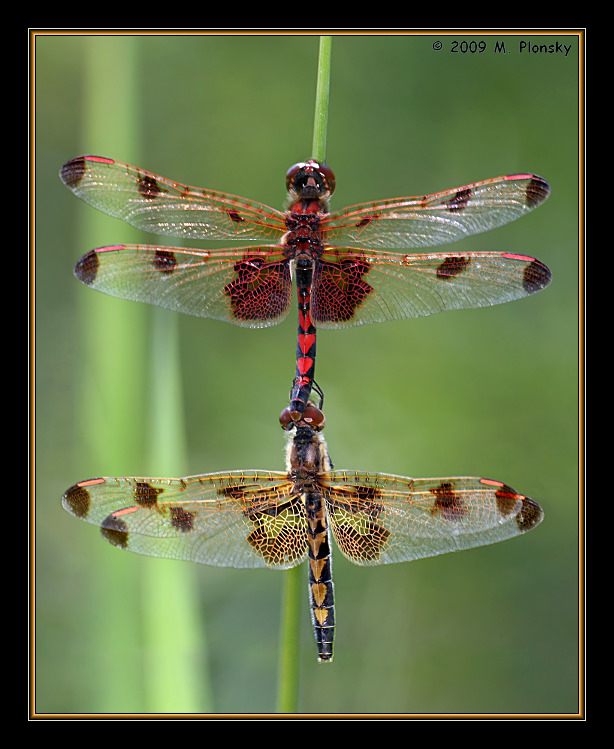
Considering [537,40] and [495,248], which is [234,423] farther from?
[537,40]

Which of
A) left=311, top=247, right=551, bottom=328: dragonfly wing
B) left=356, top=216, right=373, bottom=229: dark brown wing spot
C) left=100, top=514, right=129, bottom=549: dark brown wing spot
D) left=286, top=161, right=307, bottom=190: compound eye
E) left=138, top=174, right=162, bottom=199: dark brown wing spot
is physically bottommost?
left=100, top=514, right=129, bottom=549: dark brown wing spot

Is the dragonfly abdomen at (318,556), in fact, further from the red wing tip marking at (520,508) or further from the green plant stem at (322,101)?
the green plant stem at (322,101)

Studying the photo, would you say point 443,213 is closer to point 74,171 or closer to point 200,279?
point 200,279

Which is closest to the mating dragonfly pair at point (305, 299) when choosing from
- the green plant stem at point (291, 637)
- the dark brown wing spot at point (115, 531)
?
the dark brown wing spot at point (115, 531)

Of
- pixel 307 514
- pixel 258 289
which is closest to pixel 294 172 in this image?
pixel 258 289

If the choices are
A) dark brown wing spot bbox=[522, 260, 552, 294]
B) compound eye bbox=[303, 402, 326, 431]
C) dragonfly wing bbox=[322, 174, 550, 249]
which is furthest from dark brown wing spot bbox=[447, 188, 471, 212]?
compound eye bbox=[303, 402, 326, 431]

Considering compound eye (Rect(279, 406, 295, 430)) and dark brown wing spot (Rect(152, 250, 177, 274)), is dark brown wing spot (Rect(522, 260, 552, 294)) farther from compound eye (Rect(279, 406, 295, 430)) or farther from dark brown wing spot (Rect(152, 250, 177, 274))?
dark brown wing spot (Rect(152, 250, 177, 274))

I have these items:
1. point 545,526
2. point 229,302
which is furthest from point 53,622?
point 545,526
